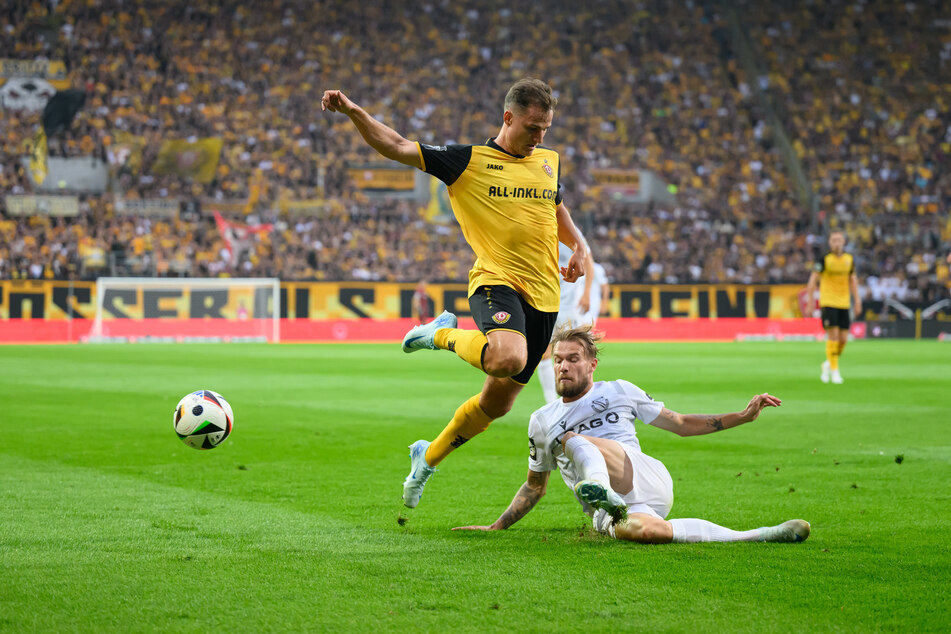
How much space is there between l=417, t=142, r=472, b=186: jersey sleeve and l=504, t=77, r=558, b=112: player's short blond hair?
15.6 inches

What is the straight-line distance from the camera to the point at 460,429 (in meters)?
6.10

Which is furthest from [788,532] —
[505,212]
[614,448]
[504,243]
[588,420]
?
[505,212]

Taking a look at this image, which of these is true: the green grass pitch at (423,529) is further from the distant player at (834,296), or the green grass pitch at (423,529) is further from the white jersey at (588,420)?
the distant player at (834,296)

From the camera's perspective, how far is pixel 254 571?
15.5 feet

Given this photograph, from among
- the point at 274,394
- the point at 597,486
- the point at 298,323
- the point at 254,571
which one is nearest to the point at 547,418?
the point at 597,486

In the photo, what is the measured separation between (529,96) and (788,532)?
8.68ft

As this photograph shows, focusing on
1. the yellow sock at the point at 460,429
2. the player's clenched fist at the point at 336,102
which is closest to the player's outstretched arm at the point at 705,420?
the yellow sock at the point at 460,429

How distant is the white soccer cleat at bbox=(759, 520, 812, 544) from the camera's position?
17.6 feet

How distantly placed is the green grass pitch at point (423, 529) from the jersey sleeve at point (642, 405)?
0.69 m

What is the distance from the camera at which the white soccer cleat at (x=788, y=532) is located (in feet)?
17.6

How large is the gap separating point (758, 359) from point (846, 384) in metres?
7.03

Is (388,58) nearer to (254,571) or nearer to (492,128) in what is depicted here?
(492,128)

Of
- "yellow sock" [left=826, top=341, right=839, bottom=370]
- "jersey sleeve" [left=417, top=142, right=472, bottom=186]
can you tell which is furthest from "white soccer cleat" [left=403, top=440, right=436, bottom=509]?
"yellow sock" [left=826, top=341, right=839, bottom=370]

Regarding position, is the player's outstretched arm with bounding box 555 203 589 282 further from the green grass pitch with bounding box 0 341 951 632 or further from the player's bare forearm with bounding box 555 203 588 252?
the green grass pitch with bounding box 0 341 951 632
